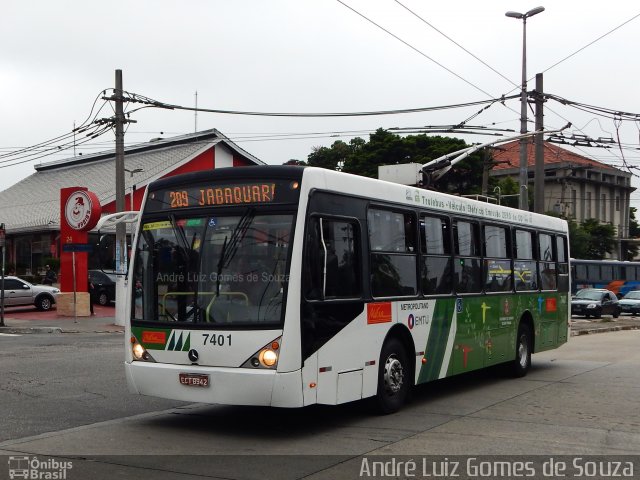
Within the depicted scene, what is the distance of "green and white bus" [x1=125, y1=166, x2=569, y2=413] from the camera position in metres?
8.48

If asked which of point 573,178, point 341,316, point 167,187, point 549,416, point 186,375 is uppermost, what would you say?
point 573,178

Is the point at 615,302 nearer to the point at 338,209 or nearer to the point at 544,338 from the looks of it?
the point at 544,338

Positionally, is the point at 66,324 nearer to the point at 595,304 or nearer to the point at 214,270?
the point at 214,270

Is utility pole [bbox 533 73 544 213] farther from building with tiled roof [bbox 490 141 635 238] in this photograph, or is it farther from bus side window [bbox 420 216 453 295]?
building with tiled roof [bbox 490 141 635 238]

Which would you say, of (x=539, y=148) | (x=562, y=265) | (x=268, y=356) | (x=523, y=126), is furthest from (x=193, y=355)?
(x=539, y=148)

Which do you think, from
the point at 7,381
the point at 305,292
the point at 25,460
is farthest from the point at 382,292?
the point at 7,381

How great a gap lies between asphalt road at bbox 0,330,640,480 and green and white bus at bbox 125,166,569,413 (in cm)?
48

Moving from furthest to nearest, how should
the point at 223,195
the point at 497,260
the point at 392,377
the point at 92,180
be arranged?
1. the point at 92,180
2. the point at 497,260
3. the point at 392,377
4. the point at 223,195

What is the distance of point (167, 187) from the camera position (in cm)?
961

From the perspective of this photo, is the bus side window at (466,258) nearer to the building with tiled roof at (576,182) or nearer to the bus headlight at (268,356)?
the bus headlight at (268,356)

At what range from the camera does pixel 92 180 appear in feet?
163

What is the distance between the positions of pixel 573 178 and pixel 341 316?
69.7 meters

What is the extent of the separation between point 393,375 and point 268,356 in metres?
2.33

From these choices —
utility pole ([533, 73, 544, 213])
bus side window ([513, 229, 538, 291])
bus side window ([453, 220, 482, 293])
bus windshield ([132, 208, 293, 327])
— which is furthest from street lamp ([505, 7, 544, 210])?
bus windshield ([132, 208, 293, 327])
